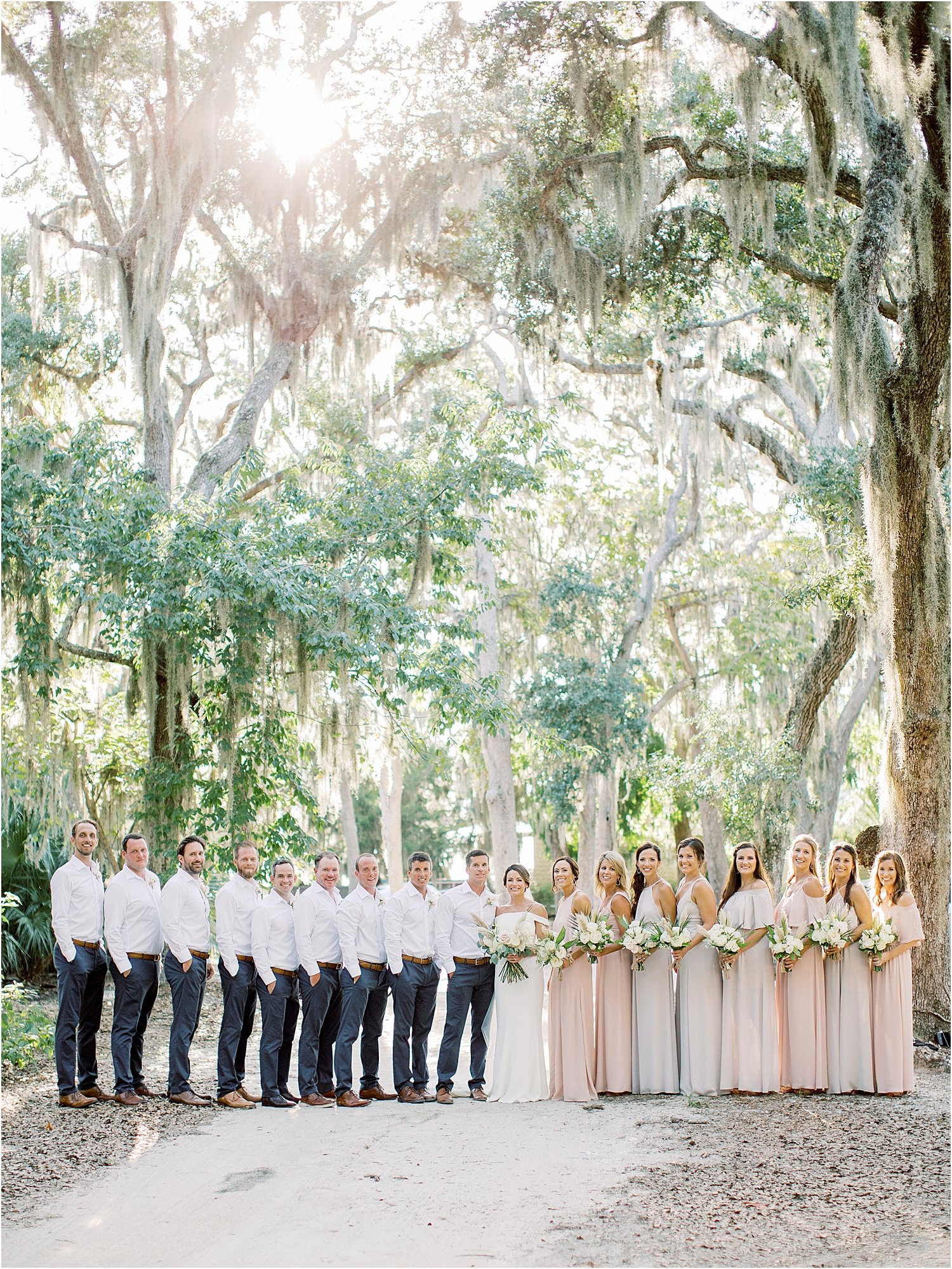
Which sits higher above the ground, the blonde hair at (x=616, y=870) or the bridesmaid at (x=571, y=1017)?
the blonde hair at (x=616, y=870)

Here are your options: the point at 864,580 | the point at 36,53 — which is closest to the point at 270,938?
the point at 864,580

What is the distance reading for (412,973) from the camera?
24.4 feet

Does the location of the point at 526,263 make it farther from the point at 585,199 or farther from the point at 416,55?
the point at 416,55

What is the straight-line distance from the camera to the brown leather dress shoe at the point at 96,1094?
7203 millimetres

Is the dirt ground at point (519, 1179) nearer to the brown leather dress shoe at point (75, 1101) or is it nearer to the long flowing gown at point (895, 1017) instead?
the brown leather dress shoe at point (75, 1101)

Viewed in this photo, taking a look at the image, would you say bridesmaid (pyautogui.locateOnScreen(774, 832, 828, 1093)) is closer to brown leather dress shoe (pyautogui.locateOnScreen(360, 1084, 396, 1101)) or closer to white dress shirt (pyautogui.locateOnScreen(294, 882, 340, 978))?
brown leather dress shoe (pyautogui.locateOnScreen(360, 1084, 396, 1101))

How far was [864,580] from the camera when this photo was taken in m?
10.7

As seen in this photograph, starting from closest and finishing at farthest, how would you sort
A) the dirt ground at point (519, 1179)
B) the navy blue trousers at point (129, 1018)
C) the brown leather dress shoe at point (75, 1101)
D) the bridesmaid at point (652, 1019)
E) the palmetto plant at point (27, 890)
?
the dirt ground at point (519, 1179) → the brown leather dress shoe at point (75, 1101) → the navy blue trousers at point (129, 1018) → the bridesmaid at point (652, 1019) → the palmetto plant at point (27, 890)

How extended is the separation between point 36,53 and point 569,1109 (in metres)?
10.1

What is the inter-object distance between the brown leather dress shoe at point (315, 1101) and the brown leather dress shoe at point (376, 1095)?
26cm

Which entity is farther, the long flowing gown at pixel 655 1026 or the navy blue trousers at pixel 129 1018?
the long flowing gown at pixel 655 1026

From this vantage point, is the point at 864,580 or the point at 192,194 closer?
the point at 864,580

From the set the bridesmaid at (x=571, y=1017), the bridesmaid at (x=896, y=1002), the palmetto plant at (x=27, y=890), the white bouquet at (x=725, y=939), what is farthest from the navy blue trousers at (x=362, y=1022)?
the palmetto plant at (x=27, y=890)

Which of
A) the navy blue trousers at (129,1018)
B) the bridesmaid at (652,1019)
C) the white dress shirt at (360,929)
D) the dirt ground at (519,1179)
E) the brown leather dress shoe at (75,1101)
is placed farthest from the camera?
the bridesmaid at (652,1019)
